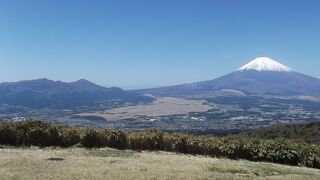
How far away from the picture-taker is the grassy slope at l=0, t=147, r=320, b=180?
27289mm

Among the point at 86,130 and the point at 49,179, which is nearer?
the point at 49,179

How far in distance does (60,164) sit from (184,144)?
40.1ft

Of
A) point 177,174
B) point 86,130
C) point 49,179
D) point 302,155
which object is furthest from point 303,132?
point 49,179

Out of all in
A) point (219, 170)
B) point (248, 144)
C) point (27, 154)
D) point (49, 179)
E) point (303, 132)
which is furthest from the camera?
point (303, 132)

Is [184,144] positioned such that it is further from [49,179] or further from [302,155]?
[49,179]

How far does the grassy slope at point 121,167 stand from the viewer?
27.3 metres

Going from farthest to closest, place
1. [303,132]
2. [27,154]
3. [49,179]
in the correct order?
[303,132] < [27,154] < [49,179]

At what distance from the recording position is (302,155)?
38.1m

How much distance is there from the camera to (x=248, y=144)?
38.9 meters

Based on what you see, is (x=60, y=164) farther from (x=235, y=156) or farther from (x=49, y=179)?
(x=235, y=156)

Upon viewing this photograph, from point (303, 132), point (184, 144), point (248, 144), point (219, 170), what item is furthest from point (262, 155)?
point (303, 132)

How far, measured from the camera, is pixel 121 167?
29656 mm

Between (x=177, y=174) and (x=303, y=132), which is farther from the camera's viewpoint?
(x=303, y=132)

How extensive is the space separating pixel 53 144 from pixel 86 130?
2.56 metres
